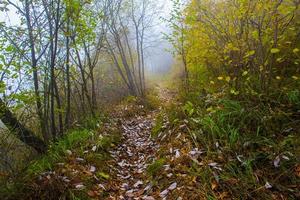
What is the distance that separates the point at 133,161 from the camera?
564 cm

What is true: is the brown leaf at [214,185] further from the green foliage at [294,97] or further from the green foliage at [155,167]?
the green foliage at [294,97]

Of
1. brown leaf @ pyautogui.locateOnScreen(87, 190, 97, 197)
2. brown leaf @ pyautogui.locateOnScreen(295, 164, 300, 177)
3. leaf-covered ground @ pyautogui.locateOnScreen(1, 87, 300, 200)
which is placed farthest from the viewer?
brown leaf @ pyautogui.locateOnScreen(87, 190, 97, 197)

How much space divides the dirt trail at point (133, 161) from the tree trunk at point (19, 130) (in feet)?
6.32

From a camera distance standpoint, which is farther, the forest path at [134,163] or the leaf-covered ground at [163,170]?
the forest path at [134,163]

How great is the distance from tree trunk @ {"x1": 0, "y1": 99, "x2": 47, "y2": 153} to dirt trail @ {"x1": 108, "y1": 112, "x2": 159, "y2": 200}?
6.32ft

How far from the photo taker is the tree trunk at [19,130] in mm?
5345

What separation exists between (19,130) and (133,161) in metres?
2.74

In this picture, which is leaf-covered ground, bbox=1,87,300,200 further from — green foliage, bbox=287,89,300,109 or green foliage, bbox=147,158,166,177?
green foliage, bbox=287,89,300,109

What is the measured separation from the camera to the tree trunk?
5.34 meters

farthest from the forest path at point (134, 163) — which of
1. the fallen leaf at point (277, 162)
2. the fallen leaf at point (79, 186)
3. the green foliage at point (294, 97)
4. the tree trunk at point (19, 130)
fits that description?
the green foliage at point (294, 97)

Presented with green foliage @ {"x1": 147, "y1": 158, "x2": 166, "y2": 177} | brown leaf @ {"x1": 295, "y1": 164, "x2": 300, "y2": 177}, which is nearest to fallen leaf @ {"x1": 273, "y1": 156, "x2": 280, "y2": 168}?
brown leaf @ {"x1": 295, "y1": 164, "x2": 300, "y2": 177}

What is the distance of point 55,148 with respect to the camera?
5.85m

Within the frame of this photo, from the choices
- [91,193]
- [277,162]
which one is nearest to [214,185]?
[277,162]

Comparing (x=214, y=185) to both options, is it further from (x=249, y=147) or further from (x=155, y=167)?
(x=155, y=167)
